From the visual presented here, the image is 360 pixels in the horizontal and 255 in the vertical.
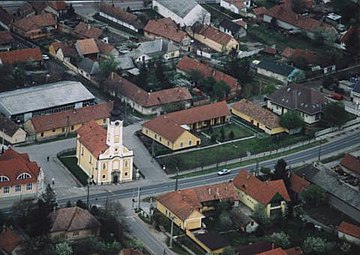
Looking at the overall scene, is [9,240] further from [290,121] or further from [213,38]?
[213,38]

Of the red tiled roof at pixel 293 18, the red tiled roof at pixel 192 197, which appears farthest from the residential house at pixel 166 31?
the red tiled roof at pixel 192 197

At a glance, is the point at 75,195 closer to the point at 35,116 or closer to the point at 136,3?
the point at 35,116

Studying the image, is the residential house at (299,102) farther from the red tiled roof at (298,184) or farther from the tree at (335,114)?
the red tiled roof at (298,184)

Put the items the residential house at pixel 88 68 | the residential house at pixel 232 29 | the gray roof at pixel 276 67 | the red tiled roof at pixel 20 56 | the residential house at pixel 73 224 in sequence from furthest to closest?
the residential house at pixel 232 29 → the gray roof at pixel 276 67 → the red tiled roof at pixel 20 56 → the residential house at pixel 88 68 → the residential house at pixel 73 224

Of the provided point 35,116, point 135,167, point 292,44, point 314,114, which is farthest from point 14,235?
point 292,44

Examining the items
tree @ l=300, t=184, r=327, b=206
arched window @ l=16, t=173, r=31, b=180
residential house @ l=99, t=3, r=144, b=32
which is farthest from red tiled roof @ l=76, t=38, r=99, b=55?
tree @ l=300, t=184, r=327, b=206

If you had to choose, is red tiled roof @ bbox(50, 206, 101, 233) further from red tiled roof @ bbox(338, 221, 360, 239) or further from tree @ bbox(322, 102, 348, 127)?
→ tree @ bbox(322, 102, 348, 127)
